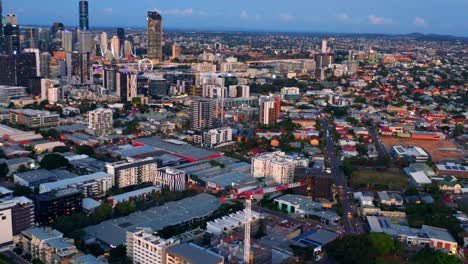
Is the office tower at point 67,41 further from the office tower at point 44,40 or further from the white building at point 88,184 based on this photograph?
the white building at point 88,184

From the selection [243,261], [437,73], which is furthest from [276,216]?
[437,73]

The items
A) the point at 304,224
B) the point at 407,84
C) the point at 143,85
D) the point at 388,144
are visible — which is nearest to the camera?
the point at 304,224

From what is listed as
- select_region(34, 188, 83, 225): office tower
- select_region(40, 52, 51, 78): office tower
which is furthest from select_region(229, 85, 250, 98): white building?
select_region(34, 188, 83, 225): office tower

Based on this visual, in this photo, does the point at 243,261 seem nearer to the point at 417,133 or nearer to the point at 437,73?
the point at 417,133

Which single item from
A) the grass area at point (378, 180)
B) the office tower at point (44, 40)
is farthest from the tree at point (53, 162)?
the office tower at point (44, 40)

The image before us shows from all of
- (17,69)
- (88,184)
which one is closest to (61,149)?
(88,184)

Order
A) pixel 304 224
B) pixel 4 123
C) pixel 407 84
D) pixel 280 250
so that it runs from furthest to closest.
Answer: pixel 407 84
pixel 4 123
pixel 304 224
pixel 280 250

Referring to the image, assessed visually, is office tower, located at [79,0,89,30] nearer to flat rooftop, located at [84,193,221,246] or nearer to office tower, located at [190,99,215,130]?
office tower, located at [190,99,215,130]
